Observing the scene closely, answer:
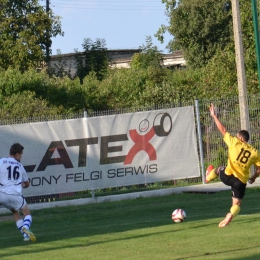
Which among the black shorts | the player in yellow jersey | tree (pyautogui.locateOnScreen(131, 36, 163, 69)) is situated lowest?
the black shorts

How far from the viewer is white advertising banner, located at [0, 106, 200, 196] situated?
61.7 ft

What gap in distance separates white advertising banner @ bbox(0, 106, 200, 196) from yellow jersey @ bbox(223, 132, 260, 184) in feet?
24.9

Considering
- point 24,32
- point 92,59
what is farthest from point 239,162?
point 92,59

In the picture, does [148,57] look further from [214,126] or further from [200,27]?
[214,126]

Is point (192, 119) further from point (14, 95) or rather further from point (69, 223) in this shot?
point (14, 95)

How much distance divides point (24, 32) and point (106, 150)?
805 inches

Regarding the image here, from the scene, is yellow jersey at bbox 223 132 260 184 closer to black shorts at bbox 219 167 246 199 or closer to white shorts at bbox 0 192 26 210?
black shorts at bbox 219 167 246 199

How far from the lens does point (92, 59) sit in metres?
48.5

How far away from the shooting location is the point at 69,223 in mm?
15062

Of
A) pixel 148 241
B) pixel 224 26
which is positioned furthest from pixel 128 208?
pixel 224 26

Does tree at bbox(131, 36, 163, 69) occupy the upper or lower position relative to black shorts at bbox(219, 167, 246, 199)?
upper

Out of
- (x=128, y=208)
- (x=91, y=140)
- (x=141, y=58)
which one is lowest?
(x=128, y=208)

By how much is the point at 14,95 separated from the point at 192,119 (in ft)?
39.9

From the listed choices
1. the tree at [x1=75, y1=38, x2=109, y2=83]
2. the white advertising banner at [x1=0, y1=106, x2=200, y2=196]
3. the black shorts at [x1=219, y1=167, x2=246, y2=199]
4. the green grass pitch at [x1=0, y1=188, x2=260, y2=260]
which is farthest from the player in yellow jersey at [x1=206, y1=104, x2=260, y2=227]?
the tree at [x1=75, y1=38, x2=109, y2=83]
